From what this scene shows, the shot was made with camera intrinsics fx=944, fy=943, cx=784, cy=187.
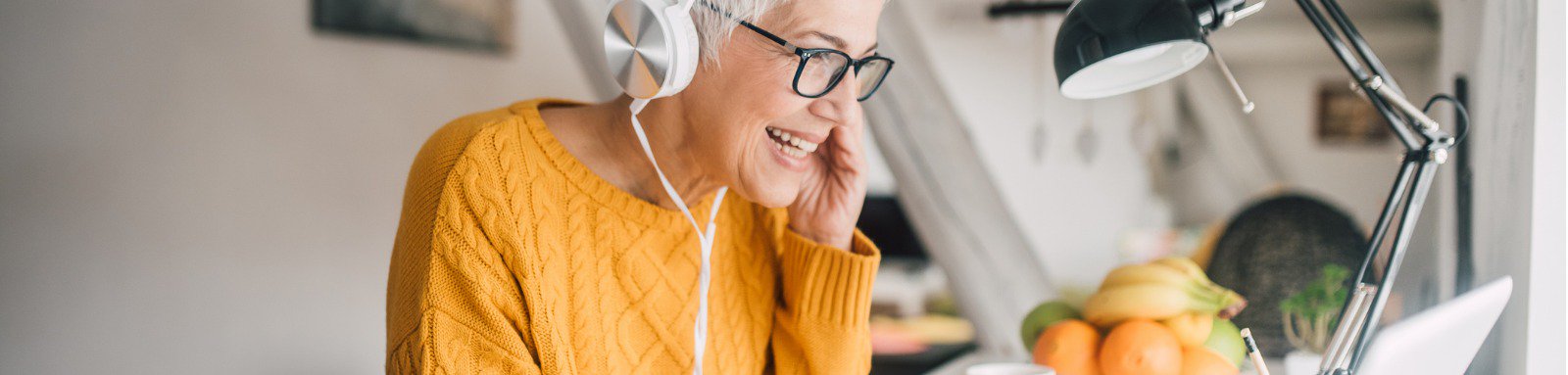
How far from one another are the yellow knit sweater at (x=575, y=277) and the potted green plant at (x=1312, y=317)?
589 mm

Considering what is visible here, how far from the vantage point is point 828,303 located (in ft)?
4.08

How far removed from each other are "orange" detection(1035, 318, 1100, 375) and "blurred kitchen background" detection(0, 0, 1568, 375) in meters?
0.15

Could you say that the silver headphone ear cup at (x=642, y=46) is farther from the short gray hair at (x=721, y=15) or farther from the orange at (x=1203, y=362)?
the orange at (x=1203, y=362)

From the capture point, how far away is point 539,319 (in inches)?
41.3

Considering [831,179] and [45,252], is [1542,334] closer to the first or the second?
[831,179]

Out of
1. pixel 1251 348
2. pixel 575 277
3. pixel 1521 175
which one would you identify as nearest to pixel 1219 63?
pixel 1251 348

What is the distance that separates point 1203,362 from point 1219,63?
471 millimetres

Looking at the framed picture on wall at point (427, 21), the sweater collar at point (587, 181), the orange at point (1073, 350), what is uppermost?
the framed picture on wall at point (427, 21)

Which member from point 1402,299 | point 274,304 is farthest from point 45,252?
point 1402,299

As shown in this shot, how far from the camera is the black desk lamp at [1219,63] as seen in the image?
0.81m

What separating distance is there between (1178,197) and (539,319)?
4716mm

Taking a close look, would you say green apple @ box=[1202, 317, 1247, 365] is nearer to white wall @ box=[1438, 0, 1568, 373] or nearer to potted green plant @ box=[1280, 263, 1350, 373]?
potted green plant @ box=[1280, 263, 1350, 373]

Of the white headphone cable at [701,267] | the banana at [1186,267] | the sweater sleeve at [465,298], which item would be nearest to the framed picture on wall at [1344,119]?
the banana at [1186,267]

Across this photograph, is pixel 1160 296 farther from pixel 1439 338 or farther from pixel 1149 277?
pixel 1439 338
